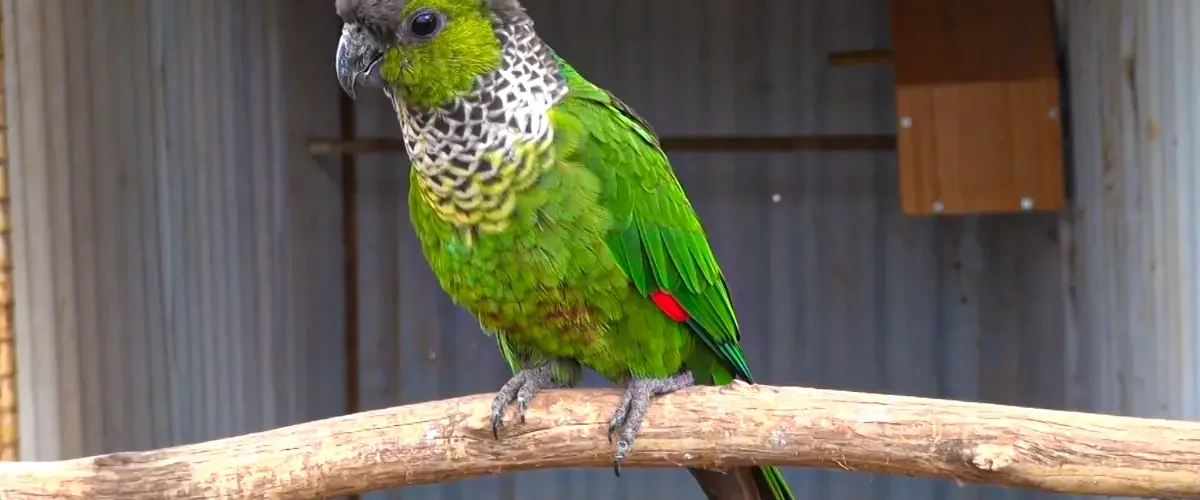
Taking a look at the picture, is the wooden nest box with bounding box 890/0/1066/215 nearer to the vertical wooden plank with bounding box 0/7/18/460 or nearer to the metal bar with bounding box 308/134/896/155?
the metal bar with bounding box 308/134/896/155

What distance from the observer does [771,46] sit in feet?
10.3

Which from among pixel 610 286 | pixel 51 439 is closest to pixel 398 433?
pixel 610 286

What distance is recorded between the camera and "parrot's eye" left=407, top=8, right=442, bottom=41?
1.49m

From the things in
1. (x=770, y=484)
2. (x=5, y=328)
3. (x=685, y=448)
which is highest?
(x=5, y=328)

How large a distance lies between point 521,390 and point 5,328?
1.35 meters

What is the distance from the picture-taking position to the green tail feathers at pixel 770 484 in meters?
1.77

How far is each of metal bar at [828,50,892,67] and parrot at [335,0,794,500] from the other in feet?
4.53

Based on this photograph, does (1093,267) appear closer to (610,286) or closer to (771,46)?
(771,46)

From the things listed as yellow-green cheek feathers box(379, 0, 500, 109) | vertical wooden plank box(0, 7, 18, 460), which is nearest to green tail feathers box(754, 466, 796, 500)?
yellow-green cheek feathers box(379, 0, 500, 109)

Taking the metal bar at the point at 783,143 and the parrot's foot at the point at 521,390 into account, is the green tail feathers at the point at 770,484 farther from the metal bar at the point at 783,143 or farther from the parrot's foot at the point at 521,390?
the metal bar at the point at 783,143

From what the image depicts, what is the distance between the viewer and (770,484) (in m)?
1.78

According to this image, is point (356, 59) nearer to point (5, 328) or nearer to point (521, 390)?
point (521, 390)

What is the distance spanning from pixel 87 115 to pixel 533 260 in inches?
62.3

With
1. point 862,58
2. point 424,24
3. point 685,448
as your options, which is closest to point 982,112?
point 862,58
